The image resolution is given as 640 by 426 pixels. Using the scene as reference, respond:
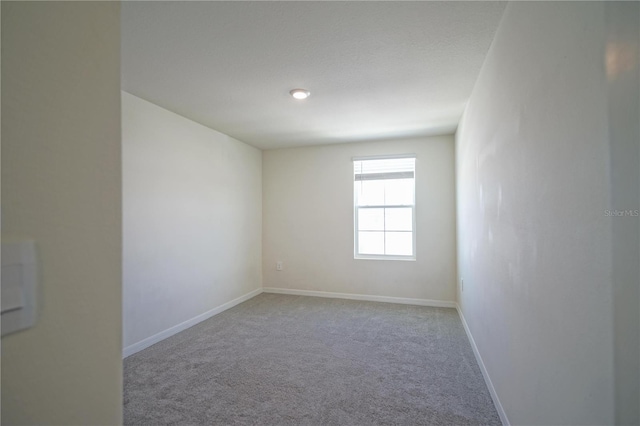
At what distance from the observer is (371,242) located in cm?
465

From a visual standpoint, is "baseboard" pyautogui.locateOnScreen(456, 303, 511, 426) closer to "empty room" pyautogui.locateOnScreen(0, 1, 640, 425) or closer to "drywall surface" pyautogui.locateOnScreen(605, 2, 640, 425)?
"empty room" pyautogui.locateOnScreen(0, 1, 640, 425)

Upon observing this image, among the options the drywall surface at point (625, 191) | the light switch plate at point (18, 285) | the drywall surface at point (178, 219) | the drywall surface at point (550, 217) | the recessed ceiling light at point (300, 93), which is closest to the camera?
the light switch plate at point (18, 285)

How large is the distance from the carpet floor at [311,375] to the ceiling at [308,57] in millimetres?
2389

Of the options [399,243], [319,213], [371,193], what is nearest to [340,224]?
[319,213]

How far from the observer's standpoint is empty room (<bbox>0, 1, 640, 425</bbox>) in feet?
1.68

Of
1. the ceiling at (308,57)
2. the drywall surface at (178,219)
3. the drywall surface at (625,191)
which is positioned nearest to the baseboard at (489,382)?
the drywall surface at (625,191)

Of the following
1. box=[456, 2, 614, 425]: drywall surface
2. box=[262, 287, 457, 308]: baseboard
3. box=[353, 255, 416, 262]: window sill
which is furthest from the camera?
box=[353, 255, 416, 262]: window sill

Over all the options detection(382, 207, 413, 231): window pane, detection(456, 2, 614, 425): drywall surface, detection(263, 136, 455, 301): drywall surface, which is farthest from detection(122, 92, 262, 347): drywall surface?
detection(456, 2, 614, 425): drywall surface

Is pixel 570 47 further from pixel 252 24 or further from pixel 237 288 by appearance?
pixel 237 288

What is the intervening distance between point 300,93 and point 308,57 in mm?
609

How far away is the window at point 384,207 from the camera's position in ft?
14.7

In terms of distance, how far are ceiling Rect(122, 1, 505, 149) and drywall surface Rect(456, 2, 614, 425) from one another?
0.36m

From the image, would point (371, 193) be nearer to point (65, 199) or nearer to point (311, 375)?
point (311, 375)

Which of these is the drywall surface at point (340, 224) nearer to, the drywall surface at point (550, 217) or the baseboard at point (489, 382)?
the baseboard at point (489, 382)
